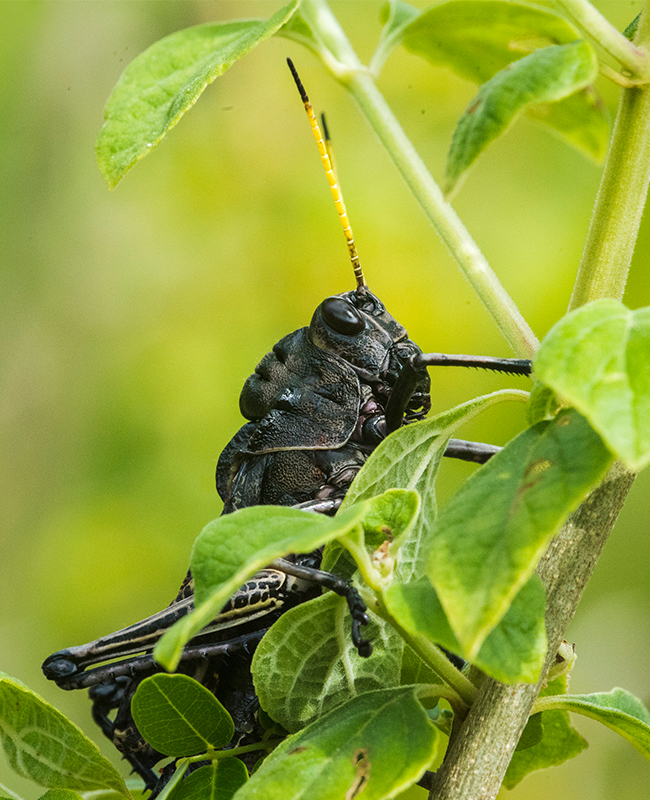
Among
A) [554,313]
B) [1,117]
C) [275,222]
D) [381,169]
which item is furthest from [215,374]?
[1,117]

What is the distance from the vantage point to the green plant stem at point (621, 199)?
0.56 metres

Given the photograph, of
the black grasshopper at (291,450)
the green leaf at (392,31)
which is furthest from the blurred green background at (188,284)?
the green leaf at (392,31)

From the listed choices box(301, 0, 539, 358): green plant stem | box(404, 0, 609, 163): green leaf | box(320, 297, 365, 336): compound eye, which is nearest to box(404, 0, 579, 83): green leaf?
box(404, 0, 609, 163): green leaf

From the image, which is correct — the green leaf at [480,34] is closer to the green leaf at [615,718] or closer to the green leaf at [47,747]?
the green leaf at [615,718]

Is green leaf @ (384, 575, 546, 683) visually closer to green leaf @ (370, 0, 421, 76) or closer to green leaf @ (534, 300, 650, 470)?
green leaf @ (534, 300, 650, 470)

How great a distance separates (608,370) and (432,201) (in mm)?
341

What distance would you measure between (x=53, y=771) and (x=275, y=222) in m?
1.78

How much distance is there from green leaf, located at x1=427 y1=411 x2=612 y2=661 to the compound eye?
2.40 ft

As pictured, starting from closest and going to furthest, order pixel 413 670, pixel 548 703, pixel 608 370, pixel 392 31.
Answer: pixel 608 370
pixel 548 703
pixel 413 670
pixel 392 31

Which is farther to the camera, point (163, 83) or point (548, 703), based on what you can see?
point (163, 83)

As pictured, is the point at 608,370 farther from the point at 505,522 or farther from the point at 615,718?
the point at 615,718

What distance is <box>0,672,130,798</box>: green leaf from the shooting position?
0.65 m

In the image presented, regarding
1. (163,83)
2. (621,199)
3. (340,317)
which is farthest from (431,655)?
(340,317)

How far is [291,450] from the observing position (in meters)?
1.13
